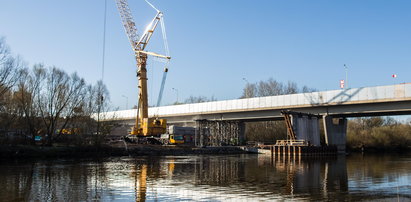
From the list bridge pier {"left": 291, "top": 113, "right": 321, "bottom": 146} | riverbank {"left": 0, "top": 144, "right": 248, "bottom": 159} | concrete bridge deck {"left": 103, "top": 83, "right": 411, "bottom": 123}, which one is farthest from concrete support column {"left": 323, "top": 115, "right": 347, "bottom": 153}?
riverbank {"left": 0, "top": 144, "right": 248, "bottom": 159}

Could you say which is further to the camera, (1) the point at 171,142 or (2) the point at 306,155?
(1) the point at 171,142

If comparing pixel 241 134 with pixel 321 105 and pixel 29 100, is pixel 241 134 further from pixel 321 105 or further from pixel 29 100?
pixel 29 100

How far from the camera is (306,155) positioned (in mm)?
61688

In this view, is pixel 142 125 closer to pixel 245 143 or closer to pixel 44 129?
pixel 44 129

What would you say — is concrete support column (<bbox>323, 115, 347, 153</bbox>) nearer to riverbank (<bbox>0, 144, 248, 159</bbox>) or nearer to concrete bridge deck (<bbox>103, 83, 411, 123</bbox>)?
concrete bridge deck (<bbox>103, 83, 411, 123</bbox>)

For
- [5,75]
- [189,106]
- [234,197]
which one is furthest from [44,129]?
[234,197]

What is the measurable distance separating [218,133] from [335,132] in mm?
26309

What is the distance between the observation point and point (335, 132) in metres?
70.7

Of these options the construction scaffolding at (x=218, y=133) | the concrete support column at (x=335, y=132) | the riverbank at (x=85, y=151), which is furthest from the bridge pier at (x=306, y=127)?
the construction scaffolding at (x=218, y=133)

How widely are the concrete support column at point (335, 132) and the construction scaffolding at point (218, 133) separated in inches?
957

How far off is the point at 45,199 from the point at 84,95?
162 ft

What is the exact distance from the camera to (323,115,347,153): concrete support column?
69.5m

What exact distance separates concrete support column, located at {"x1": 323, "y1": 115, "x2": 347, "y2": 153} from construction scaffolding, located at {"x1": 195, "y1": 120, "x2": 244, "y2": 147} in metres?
24.3

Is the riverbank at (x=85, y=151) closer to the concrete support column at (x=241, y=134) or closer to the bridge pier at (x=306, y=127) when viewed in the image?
the bridge pier at (x=306, y=127)
